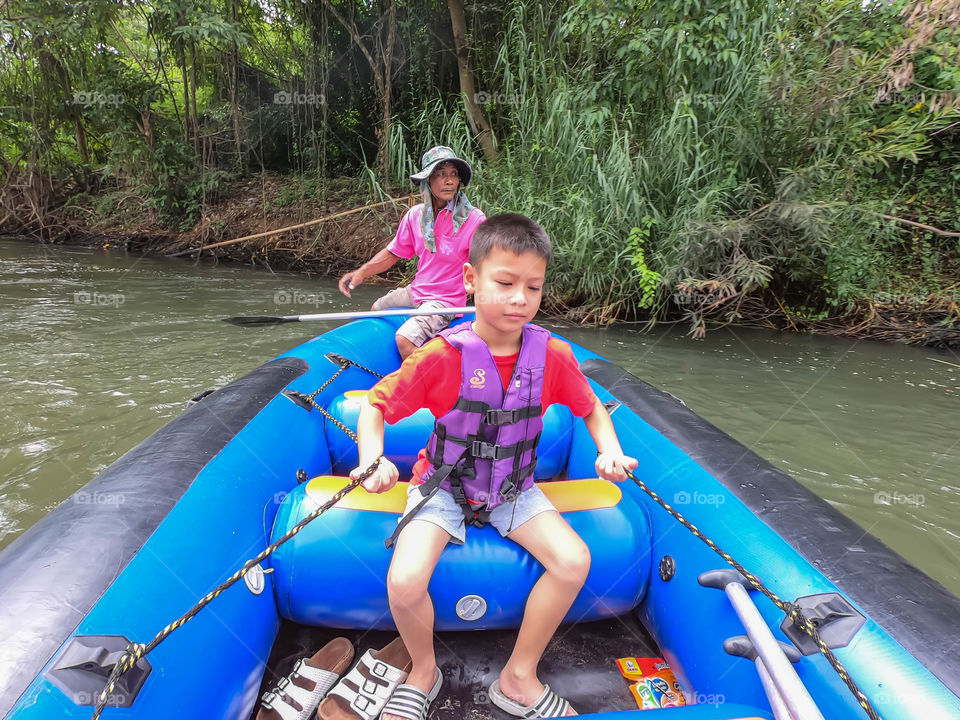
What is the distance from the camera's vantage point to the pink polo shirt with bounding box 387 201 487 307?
10.0 ft

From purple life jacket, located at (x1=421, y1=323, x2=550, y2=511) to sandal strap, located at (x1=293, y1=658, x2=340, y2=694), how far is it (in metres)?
0.52

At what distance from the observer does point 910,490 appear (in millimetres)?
2697

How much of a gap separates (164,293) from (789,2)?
275 inches

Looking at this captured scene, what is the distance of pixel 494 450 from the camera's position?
1368mm

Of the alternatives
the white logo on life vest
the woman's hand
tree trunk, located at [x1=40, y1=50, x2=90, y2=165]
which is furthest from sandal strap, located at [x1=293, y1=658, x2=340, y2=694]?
tree trunk, located at [x1=40, y1=50, x2=90, y2=165]

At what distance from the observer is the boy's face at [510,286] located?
1.28m

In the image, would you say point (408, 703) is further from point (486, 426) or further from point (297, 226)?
point (297, 226)

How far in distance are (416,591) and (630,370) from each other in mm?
3339

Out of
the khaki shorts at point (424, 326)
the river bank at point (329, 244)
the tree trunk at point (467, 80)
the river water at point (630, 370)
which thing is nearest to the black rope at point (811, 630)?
the river water at point (630, 370)

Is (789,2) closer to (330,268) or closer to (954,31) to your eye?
(954,31)

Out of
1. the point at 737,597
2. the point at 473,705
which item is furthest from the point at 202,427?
the point at 737,597

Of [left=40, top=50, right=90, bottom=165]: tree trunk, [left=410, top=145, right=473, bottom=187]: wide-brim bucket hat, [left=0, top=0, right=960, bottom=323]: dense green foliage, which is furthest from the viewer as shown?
[left=40, top=50, right=90, bottom=165]: tree trunk

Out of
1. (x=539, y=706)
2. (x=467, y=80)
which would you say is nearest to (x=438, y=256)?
(x=539, y=706)

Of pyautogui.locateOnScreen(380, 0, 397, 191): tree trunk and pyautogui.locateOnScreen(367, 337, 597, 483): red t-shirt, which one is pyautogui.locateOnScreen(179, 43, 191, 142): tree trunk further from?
pyautogui.locateOnScreen(367, 337, 597, 483): red t-shirt
